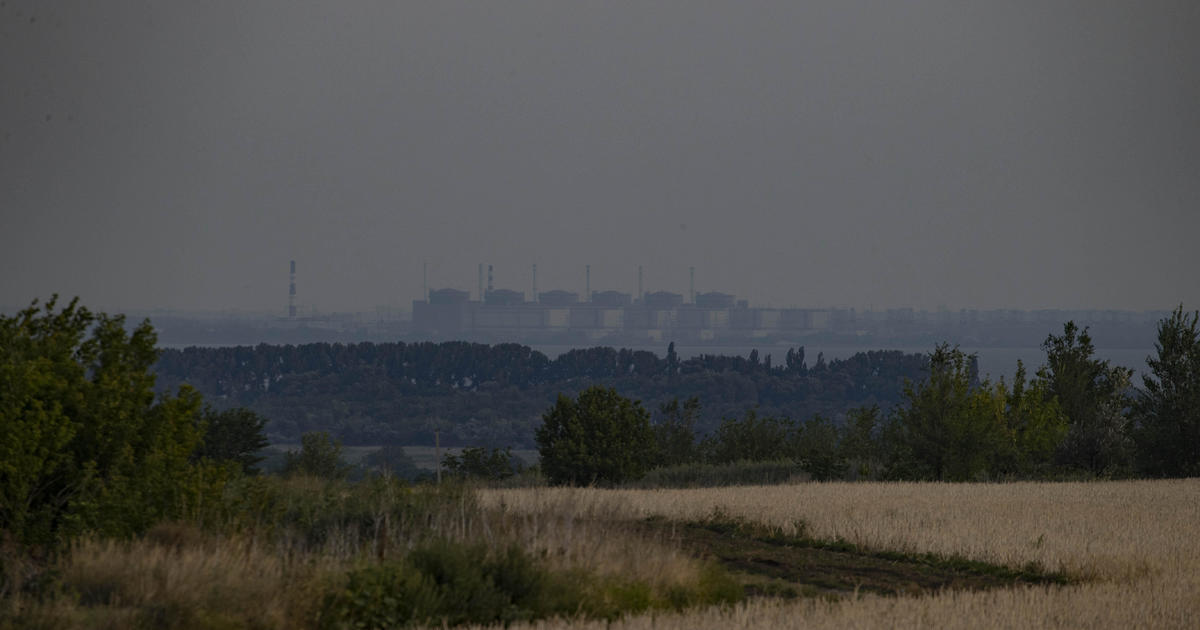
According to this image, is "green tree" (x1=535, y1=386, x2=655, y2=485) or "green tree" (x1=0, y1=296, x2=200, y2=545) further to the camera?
"green tree" (x1=535, y1=386, x2=655, y2=485)

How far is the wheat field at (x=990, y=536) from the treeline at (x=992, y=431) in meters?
6.08

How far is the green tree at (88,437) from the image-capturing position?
44.9 feet

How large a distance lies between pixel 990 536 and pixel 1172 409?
89.5 ft

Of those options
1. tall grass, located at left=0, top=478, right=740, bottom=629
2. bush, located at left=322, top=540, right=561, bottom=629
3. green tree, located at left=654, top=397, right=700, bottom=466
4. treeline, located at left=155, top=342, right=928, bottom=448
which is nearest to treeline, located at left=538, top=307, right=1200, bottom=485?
green tree, located at left=654, top=397, right=700, bottom=466

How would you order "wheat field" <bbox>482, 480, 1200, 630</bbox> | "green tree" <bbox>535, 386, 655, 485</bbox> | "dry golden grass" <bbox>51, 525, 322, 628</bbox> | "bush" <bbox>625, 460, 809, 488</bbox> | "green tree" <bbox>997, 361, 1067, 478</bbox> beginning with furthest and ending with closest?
"bush" <bbox>625, 460, 809, 488</bbox>
"green tree" <bbox>997, 361, 1067, 478</bbox>
"green tree" <bbox>535, 386, 655, 485</bbox>
"wheat field" <bbox>482, 480, 1200, 630</bbox>
"dry golden grass" <bbox>51, 525, 322, 628</bbox>

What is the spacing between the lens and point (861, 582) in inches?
604

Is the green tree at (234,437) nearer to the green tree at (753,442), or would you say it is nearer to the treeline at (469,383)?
the green tree at (753,442)

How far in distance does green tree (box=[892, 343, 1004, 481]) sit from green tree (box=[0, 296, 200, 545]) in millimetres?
27388

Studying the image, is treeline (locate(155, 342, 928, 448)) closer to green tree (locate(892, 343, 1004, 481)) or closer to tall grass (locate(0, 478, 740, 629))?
green tree (locate(892, 343, 1004, 481))

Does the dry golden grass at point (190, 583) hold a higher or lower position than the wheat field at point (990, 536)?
higher

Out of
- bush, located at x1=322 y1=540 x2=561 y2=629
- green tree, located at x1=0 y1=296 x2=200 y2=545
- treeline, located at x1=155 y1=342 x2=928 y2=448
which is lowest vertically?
treeline, located at x1=155 y1=342 x2=928 y2=448

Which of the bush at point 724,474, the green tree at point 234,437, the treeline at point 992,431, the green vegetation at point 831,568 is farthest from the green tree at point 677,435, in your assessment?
the green vegetation at point 831,568

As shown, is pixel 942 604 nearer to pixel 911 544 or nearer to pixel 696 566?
pixel 696 566

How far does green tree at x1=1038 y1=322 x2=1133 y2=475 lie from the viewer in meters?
44.7
